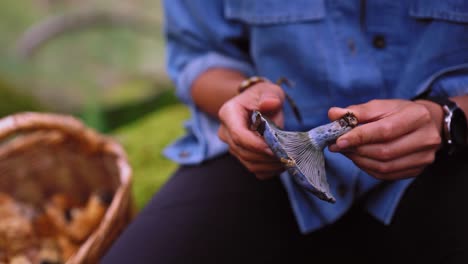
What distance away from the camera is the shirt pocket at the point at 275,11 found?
68 centimetres

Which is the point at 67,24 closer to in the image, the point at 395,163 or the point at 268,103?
the point at 268,103

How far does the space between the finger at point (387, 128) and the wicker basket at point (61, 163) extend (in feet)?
1.85

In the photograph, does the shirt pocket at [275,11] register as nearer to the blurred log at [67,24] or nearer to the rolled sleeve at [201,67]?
the rolled sleeve at [201,67]

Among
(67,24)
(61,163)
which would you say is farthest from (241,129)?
(67,24)

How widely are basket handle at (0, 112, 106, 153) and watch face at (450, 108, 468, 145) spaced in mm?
802

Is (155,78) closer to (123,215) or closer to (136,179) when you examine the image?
(136,179)

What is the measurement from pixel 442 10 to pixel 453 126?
0.18m

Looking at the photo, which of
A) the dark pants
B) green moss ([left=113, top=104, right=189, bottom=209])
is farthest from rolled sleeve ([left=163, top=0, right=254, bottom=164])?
green moss ([left=113, top=104, right=189, bottom=209])

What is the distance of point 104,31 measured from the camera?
2.08m

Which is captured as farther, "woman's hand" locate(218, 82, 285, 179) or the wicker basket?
the wicker basket

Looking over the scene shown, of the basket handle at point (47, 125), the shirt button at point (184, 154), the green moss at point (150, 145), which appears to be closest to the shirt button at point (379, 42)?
the shirt button at point (184, 154)

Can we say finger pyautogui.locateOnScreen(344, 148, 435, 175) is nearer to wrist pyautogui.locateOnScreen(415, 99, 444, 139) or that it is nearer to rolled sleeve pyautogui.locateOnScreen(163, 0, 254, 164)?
wrist pyautogui.locateOnScreen(415, 99, 444, 139)

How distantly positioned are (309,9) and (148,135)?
1.08 metres

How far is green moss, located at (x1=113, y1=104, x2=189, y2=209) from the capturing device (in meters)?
1.35
